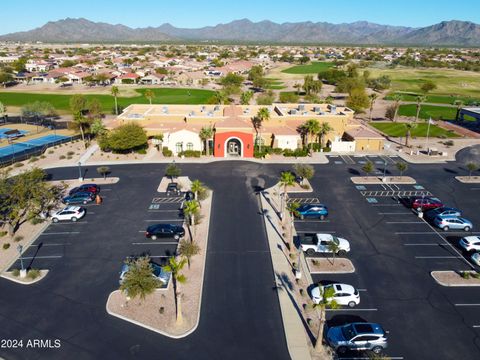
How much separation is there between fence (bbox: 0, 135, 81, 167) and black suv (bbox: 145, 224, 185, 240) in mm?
37596

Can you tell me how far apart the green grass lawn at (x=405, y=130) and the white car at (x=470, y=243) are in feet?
158

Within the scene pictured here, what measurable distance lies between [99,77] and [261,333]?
151 m

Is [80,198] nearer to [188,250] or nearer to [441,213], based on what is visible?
[188,250]

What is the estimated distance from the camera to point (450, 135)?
271 ft

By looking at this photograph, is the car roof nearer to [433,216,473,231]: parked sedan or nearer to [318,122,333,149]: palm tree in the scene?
[433,216,473,231]: parked sedan

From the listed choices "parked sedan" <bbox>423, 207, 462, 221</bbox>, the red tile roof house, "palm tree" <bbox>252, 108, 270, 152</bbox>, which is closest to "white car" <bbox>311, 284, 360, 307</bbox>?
"parked sedan" <bbox>423, 207, 462, 221</bbox>

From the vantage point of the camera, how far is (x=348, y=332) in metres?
25.6

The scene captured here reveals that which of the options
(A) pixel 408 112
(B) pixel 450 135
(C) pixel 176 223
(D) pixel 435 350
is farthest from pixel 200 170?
(A) pixel 408 112

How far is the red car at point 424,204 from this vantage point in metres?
45.7

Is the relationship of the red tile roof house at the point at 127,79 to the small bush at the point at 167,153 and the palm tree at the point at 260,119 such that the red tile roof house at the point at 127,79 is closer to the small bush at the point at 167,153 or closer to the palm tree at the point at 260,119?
the palm tree at the point at 260,119

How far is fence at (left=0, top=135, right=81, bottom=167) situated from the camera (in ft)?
206

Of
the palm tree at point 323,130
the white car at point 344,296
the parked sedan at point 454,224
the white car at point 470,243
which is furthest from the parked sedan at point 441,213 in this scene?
the palm tree at point 323,130

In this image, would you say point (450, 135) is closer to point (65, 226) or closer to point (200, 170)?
point (200, 170)

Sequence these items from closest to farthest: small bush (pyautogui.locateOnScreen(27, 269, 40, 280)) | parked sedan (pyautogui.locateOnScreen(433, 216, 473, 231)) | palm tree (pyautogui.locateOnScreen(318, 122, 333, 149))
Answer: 1. small bush (pyautogui.locateOnScreen(27, 269, 40, 280))
2. parked sedan (pyautogui.locateOnScreen(433, 216, 473, 231))
3. palm tree (pyautogui.locateOnScreen(318, 122, 333, 149))
